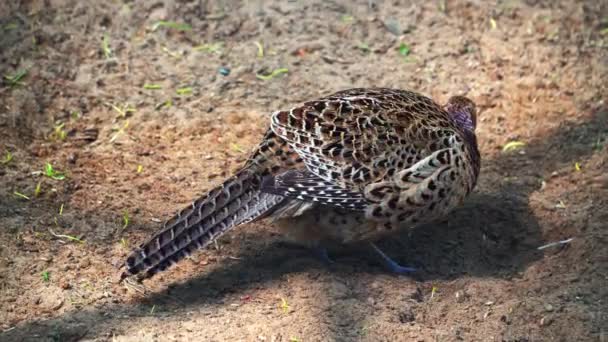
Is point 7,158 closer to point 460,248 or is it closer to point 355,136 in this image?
point 355,136

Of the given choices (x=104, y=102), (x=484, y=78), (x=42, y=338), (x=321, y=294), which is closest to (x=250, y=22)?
(x=104, y=102)

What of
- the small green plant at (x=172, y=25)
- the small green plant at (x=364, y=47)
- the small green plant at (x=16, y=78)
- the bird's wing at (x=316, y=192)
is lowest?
A: the bird's wing at (x=316, y=192)

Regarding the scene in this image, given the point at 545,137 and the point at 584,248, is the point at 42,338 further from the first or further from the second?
the point at 545,137

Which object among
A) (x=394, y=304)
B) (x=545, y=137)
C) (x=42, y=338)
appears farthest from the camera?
(x=545, y=137)

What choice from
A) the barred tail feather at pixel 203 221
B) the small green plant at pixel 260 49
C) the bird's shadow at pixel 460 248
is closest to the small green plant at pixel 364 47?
the small green plant at pixel 260 49

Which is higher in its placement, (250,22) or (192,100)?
(250,22)

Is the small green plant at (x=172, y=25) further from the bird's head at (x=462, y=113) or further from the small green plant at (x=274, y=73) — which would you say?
the bird's head at (x=462, y=113)
